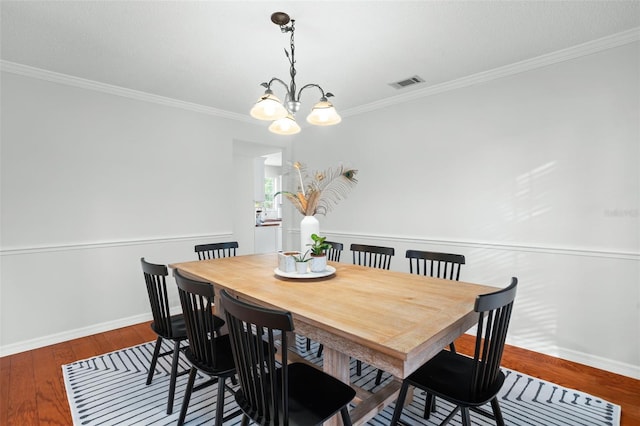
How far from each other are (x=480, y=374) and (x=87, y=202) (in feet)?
11.8

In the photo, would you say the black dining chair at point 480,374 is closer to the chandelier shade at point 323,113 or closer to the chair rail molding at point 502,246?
the chandelier shade at point 323,113

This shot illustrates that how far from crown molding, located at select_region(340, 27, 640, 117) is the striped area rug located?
8.33 feet

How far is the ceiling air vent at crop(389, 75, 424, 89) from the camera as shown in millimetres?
3100

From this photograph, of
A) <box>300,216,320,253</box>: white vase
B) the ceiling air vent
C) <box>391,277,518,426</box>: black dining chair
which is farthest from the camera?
the ceiling air vent

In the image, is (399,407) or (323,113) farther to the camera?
(323,113)

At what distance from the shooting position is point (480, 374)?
133 centimetres

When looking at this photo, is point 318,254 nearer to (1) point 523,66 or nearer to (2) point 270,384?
(2) point 270,384

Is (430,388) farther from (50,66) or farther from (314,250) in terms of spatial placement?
(50,66)

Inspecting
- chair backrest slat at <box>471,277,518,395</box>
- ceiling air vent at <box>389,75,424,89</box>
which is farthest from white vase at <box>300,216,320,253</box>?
ceiling air vent at <box>389,75,424,89</box>

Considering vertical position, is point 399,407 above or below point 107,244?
below

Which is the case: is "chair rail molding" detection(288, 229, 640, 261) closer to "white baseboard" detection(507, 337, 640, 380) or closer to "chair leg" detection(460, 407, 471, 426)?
"white baseboard" detection(507, 337, 640, 380)

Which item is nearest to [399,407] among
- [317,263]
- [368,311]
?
[368,311]

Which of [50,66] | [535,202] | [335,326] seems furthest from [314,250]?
[50,66]

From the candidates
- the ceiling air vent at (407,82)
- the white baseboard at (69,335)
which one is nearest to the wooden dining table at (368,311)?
the white baseboard at (69,335)
